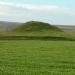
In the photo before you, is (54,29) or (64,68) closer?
(64,68)

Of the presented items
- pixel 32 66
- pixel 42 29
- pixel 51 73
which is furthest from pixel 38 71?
pixel 42 29

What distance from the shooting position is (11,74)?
42.0 feet

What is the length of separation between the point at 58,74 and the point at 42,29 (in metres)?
79.0

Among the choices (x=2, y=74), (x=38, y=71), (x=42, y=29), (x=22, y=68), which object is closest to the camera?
(x=2, y=74)

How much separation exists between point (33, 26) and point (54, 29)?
6.53 m

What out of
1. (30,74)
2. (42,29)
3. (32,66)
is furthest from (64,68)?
(42,29)

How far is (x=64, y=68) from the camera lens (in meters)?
14.9

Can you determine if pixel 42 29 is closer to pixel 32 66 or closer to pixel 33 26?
pixel 33 26

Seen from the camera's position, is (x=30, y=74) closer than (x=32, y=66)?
Yes

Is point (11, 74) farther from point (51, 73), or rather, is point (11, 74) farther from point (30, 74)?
point (51, 73)

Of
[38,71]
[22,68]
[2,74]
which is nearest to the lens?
[2,74]

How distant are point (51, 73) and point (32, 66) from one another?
2201mm

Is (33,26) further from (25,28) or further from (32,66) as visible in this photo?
(32,66)

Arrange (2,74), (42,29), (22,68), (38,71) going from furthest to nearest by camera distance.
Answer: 1. (42,29)
2. (22,68)
3. (38,71)
4. (2,74)
